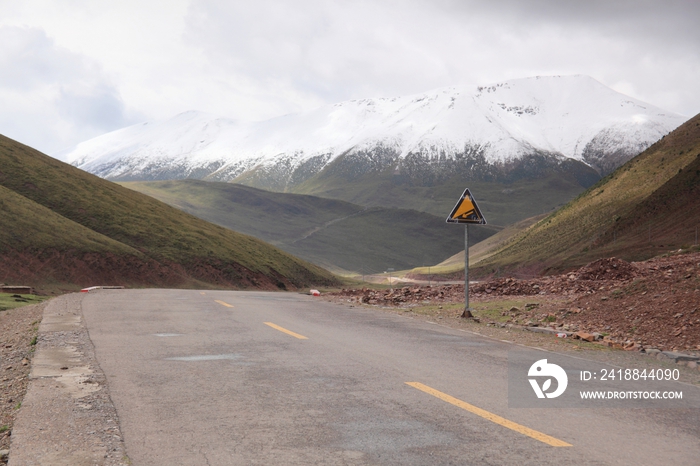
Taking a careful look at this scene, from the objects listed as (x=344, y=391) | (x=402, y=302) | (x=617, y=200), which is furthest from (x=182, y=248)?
(x=344, y=391)

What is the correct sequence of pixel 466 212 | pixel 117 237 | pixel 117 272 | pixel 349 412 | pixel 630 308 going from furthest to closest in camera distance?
pixel 117 237
pixel 117 272
pixel 466 212
pixel 630 308
pixel 349 412

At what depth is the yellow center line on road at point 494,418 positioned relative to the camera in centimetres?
598

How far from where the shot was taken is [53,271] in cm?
6169

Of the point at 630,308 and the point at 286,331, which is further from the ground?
the point at 630,308

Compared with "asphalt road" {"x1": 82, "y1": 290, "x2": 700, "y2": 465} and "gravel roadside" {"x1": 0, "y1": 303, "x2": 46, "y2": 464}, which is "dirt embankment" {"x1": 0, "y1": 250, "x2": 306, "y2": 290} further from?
"asphalt road" {"x1": 82, "y1": 290, "x2": 700, "y2": 465}

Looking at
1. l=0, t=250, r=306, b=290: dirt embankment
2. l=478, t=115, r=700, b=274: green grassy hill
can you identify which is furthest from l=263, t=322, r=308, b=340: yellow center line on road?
l=0, t=250, r=306, b=290: dirt embankment

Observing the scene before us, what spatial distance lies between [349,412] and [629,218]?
57.6 meters

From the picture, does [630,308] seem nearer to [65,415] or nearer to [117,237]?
[65,415]

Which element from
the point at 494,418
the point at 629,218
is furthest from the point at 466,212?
the point at 629,218

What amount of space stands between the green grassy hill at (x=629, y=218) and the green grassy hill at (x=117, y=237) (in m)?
31.4

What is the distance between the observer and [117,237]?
256ft

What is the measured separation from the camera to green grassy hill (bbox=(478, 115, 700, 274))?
50341 millimetres

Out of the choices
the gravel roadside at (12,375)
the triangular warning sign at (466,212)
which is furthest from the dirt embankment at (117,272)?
the triangular warning sign at (466,212)

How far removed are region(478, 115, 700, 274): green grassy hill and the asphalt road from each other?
42.3 m
